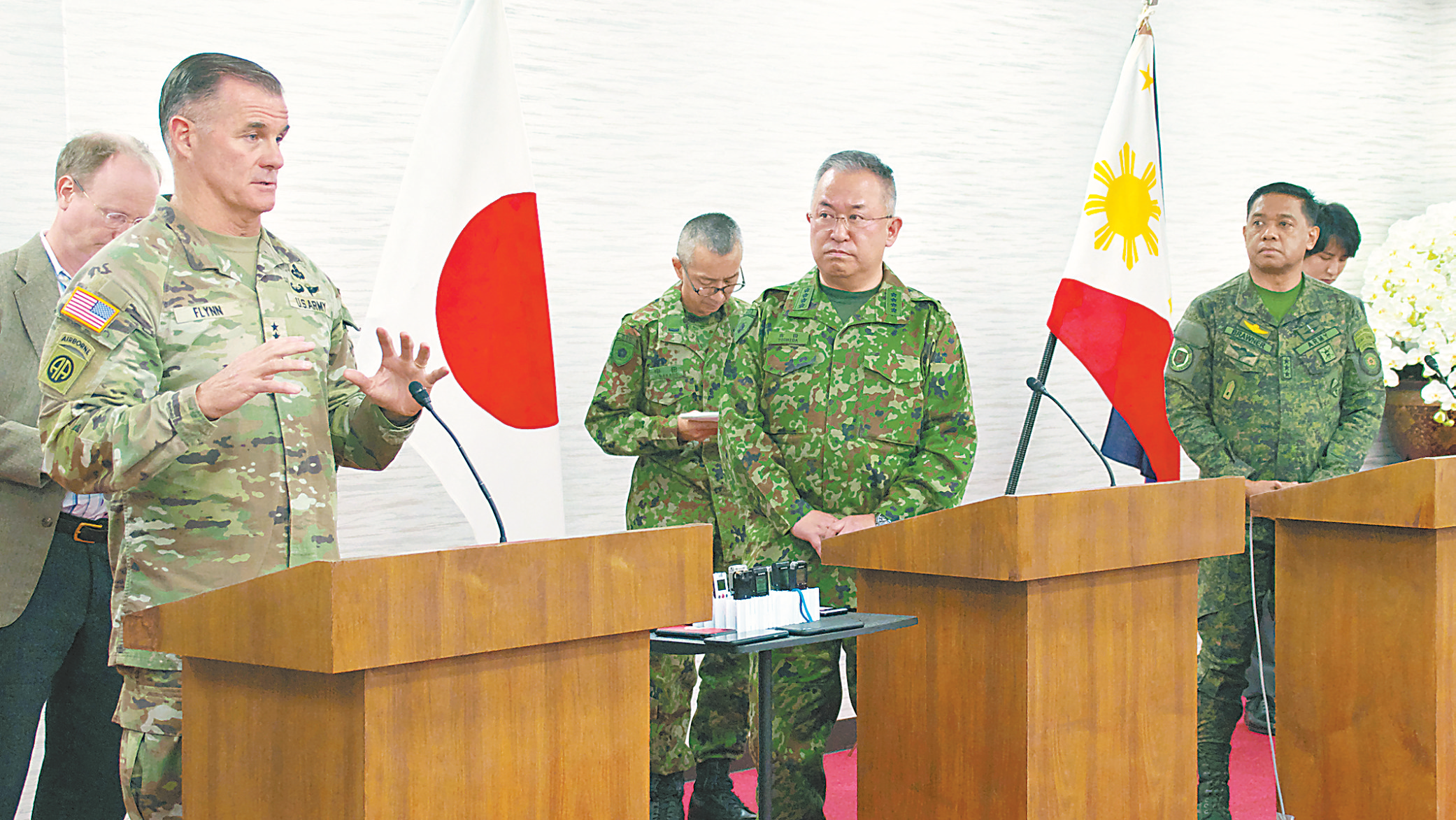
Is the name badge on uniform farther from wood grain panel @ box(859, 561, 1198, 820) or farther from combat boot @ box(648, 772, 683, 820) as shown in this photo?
combat boot @ box(648, 772, 683, 820)

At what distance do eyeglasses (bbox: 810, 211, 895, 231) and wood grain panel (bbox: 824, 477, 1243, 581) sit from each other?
729 millimetres

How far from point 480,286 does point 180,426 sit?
1.46 meters

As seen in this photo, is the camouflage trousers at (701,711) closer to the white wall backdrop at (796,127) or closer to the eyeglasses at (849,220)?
the white wall backdrop at (796,127)

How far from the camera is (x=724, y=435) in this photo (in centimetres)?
269

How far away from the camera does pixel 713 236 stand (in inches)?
127

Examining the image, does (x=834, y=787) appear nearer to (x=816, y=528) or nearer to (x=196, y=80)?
(x=816, y=528)

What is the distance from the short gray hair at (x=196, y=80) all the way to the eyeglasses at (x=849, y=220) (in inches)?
48.5

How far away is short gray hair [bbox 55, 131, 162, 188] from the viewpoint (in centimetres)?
245

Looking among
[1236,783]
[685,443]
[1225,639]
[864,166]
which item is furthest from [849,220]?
[1236,783]

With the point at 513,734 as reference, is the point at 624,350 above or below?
above

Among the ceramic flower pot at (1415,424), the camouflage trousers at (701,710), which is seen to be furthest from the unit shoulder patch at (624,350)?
the ceramic flower pot at (1415,424)

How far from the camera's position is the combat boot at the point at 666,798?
10.2ft

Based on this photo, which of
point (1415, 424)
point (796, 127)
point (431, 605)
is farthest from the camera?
point (1415, 424)

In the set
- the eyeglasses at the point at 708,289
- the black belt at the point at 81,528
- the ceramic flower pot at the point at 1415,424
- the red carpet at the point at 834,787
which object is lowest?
the red carpet at the point at 834,787
